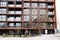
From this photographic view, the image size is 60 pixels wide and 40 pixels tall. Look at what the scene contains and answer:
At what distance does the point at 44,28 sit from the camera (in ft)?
151

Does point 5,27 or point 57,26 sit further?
point 57,26

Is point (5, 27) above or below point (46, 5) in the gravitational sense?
below

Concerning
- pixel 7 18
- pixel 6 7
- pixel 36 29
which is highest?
pixel 6 7

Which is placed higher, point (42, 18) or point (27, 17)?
point (27, 17)

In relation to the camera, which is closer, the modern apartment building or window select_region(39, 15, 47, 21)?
the modern apartment building

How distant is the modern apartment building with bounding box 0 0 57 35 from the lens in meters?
45.5

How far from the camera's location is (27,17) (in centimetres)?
4606

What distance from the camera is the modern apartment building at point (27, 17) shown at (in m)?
45.5

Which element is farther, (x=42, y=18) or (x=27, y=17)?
(x=42, y=18)

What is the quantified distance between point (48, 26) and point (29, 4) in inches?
330

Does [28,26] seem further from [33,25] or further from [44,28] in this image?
[44,28]

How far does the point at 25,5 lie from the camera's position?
1839 inches

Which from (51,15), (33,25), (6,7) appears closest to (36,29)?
(33,25)

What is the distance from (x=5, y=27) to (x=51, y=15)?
13.6 meters
